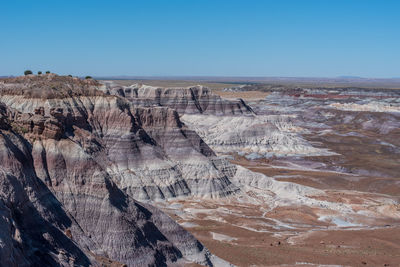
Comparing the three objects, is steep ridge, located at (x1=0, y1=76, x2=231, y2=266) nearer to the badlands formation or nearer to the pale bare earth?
the badlands formation

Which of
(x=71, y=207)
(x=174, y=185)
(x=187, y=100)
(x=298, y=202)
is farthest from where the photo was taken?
(x=187, y=100)

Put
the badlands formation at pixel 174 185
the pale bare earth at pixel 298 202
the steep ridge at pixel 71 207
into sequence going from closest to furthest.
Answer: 1. the steep ridge at pixel 71 207
2. the badlands formation at pixel 174 185
3. the pale bare earth at pixel 298 202

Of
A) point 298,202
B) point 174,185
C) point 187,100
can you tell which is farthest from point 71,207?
point 187,100

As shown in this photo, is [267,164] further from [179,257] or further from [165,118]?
[179,257]

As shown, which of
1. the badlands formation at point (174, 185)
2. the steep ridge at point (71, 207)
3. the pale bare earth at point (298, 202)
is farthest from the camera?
the pale bare earth at point (298, 202)

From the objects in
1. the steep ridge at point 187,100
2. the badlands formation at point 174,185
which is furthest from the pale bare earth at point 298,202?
the steep ridge at point 187,100

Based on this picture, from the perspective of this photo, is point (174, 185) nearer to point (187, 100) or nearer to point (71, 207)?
point (71, 207)

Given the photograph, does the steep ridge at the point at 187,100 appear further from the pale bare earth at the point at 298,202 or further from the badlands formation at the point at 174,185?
the pale bare earth at the point at 298,202

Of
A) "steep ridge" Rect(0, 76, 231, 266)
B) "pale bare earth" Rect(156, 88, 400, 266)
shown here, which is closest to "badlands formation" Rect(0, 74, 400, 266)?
"steep ridge" Rect(0, 76, 231, 266)
